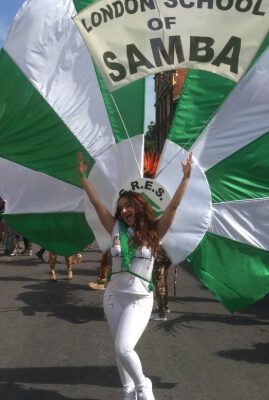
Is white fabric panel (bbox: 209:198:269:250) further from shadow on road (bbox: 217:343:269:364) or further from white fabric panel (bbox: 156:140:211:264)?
shadow on road (bbox: 217:343:269:364)

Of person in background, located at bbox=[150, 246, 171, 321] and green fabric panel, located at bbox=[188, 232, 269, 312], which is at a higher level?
green fabric panel, located at bbox=[188, 232, 269, 312]

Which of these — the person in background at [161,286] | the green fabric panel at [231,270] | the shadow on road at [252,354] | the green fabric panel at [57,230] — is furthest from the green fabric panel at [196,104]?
the shadow on road at [252,354]

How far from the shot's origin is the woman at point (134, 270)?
12.2 feet

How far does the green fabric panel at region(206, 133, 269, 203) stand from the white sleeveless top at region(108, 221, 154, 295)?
76 cm

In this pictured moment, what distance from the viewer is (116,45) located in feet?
13.0

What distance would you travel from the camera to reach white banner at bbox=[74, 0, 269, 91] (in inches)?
154

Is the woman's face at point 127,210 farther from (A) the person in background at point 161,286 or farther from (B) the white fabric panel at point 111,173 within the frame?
(A) the person in background at point 161,286

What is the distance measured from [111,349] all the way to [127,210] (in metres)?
2.09

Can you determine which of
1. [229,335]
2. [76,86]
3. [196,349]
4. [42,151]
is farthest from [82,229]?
[229,335]

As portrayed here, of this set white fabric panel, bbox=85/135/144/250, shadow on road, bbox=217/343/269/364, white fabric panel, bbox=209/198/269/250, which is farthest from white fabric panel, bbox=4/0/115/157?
shadow on road, bbox=217/343/269/364

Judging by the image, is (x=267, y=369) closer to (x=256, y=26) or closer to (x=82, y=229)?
(x=82, y=229)

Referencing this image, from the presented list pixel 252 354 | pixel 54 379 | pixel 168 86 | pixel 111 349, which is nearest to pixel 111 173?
pixel 168 86

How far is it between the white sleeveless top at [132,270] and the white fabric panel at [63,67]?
0.94m

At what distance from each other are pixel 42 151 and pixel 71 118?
0.37 meters
